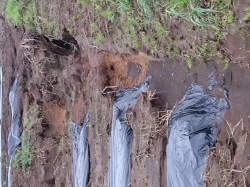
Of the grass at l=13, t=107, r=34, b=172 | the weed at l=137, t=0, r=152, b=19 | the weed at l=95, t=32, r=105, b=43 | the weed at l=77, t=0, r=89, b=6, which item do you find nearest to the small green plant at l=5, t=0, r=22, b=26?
the grass at l=13, t=107, r=34, b=172

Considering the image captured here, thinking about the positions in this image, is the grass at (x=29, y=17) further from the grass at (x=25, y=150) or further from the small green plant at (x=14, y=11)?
the grass at (x=25, y=150)

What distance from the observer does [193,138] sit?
3301 mm

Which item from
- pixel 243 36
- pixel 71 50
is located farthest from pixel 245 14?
pixel 71 50

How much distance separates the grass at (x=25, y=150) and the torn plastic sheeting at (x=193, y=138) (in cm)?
257

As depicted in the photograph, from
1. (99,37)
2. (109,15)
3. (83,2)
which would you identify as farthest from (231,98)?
(83,2)

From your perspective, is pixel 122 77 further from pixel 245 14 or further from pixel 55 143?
pixel 245 14

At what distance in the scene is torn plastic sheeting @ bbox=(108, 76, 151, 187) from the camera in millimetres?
4066

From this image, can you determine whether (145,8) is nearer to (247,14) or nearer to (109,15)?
(109,15)

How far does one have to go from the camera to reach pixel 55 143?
211 inches

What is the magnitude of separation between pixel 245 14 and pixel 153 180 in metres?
1.78

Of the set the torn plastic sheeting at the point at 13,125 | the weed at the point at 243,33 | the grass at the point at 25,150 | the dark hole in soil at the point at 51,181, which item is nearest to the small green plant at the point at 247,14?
the weed at the point at 243,33

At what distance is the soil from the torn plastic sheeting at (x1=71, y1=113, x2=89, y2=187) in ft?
0.31

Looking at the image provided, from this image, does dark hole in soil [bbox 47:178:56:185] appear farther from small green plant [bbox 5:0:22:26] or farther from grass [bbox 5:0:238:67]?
small green plant [bbox 5:0:22:26]

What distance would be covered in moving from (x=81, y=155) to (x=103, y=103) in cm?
79
